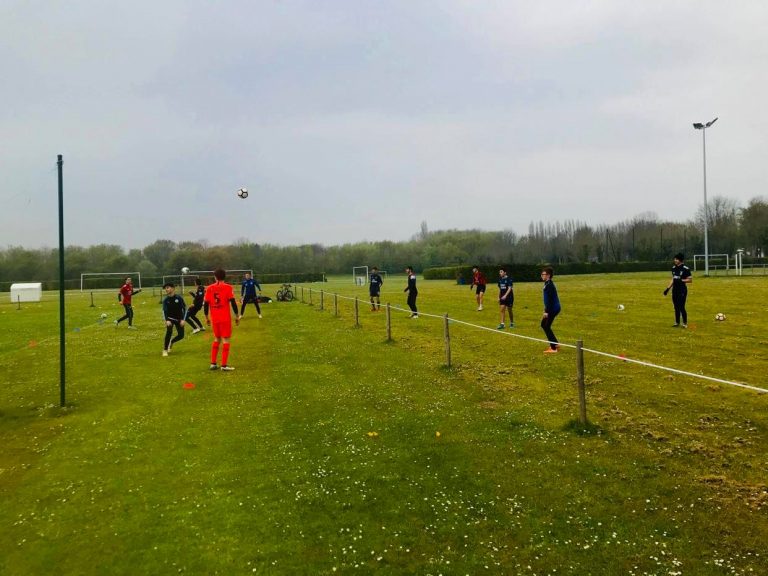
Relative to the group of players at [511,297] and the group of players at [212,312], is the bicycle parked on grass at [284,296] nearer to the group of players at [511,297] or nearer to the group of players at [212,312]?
the group of players at [511,297]

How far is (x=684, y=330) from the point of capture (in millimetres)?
16078

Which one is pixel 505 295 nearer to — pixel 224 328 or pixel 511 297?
pixel 511 297

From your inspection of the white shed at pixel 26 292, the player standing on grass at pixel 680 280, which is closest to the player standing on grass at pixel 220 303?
the player standing on grass at pixel 680 280

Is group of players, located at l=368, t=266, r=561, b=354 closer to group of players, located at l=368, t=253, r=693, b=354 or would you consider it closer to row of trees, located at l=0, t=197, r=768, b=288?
group of players, located at l=368, t=253, r=693, b=354

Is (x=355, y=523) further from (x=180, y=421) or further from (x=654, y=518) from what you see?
(x=180, y=421)

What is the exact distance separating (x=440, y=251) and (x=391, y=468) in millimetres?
120994


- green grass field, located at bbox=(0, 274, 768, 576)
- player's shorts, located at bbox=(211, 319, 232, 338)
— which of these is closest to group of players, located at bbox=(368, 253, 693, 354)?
green grass field, located at bbox=(0, 274, 768, 576)

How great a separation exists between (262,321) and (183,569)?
19.8 m

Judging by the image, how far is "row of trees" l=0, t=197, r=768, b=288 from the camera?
8738 centimetres

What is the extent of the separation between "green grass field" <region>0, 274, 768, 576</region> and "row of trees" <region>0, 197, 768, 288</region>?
287ft

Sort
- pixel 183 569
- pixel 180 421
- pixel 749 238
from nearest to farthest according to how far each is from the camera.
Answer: pixel 183 569
pixel 180 421
pixel 749 238

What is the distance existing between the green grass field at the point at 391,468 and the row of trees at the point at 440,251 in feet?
287

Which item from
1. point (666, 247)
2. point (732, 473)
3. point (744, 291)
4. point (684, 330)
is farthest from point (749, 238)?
point (732, 473)

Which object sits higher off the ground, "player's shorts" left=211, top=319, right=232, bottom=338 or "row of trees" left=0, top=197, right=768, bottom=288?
"row of trees" left=0, top=197, right=768, bottom=288
